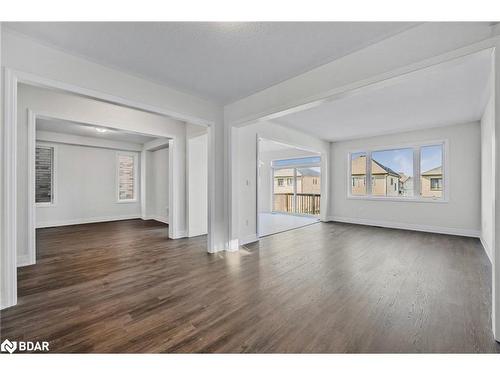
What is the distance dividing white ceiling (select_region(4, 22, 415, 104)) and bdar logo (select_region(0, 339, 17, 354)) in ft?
8.34

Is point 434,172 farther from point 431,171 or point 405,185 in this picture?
point 405,185

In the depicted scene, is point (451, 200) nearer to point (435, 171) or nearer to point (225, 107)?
point (435, 171)

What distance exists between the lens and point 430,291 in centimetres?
233

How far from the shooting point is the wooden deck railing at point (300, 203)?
8656mm

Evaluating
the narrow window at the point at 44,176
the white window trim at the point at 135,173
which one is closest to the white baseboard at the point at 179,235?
the white window trim at the point at 135,173

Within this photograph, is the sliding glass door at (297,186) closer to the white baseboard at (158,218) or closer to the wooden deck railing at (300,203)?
the wooden deck railing at (300,203)

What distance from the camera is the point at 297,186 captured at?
9.01 meters

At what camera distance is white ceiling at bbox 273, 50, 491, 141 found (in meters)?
2.66

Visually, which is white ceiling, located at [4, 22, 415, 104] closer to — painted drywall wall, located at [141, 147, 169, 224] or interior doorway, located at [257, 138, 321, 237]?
painted drywall wall, located at [141, 147, 169, 224]

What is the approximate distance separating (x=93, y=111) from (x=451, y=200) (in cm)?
761

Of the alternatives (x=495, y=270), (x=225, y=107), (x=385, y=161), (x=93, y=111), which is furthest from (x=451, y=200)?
(x=93, y=111)

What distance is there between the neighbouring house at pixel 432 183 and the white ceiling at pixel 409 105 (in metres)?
1.12

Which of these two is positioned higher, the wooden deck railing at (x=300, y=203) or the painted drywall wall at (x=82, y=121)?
the painted drywall wall at (x=82, y=121)

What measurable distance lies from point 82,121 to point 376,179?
700 centimetres
